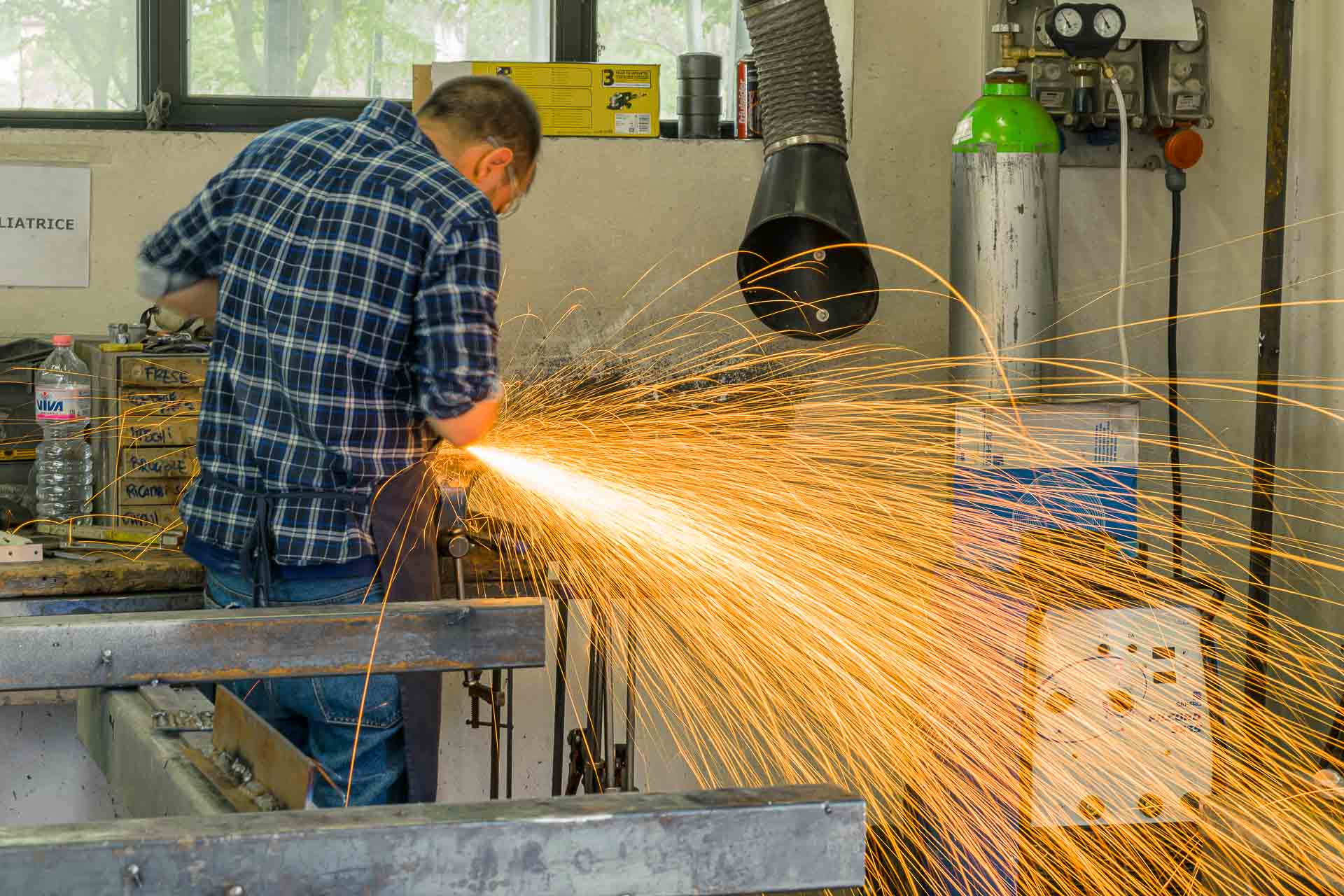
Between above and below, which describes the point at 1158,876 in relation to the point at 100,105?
below

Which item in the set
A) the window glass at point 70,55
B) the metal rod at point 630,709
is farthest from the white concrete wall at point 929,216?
the metal rod at point 630,709

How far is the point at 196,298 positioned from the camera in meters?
2.48

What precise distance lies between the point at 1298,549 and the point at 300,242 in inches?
112

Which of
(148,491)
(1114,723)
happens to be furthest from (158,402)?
(1114,723)

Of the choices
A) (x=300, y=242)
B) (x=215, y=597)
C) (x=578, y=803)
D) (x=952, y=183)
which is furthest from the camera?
(x=952, y=183)

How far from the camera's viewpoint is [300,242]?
2.19 metres

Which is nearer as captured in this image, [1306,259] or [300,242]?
[300,242]

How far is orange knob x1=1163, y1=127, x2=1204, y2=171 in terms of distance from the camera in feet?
11.7

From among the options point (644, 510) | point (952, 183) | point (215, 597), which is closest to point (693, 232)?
point (952, 183)

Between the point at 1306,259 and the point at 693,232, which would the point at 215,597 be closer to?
the point at 693,232

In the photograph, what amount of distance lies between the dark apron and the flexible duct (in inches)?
51.5

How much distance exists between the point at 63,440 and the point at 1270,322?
3069 mm

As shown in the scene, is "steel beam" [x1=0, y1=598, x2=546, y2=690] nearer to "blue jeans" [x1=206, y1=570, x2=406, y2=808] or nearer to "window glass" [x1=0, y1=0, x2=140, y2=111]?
"blue jeans" [x1=206, y1=570, x2=406, y2=808]

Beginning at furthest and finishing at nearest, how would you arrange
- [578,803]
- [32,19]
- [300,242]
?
[32,19] < [300,242] < [578,803]
